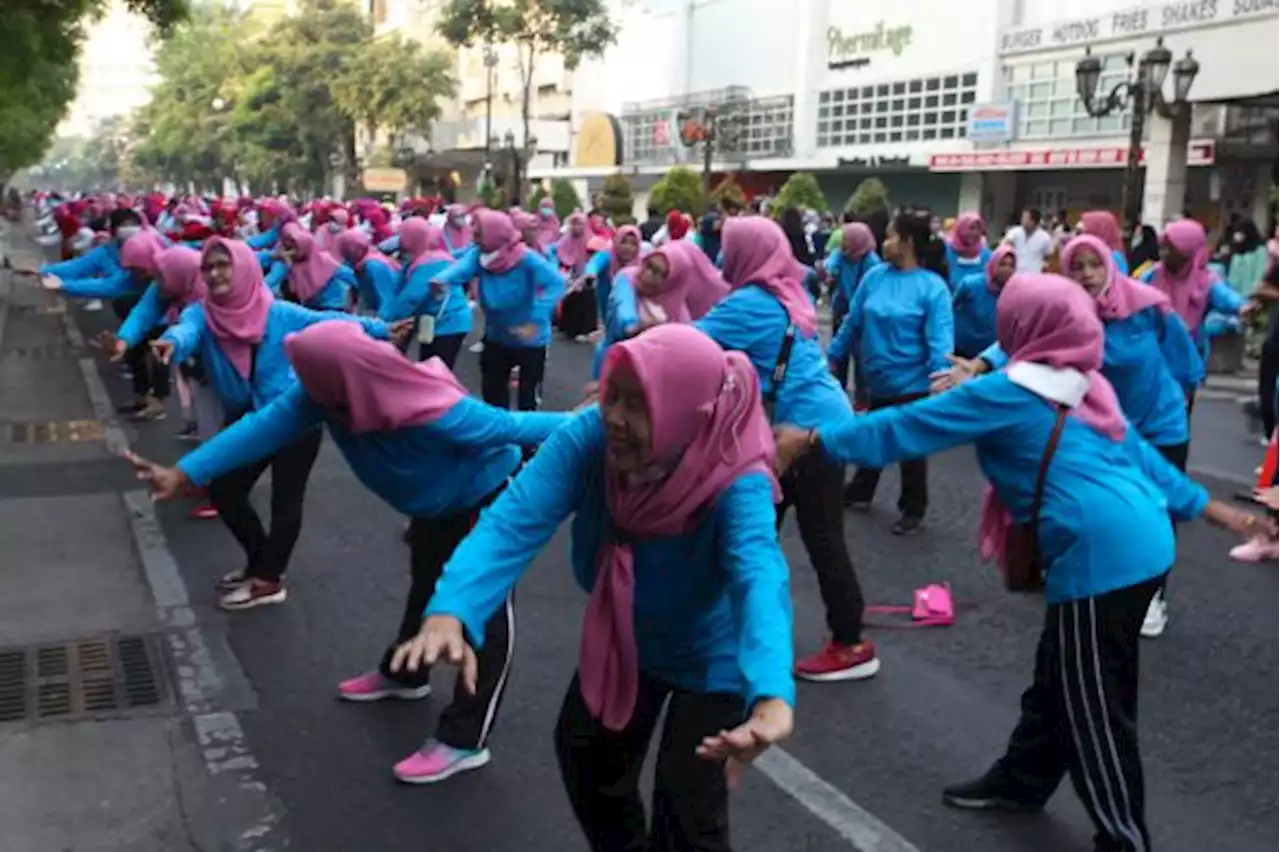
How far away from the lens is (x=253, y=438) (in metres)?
4.27

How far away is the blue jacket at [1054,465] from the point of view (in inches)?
146

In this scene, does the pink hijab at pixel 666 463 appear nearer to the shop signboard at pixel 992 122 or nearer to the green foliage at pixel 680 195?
the green foliage at pixel 680 195

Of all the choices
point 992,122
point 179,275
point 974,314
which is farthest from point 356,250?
point 992,122

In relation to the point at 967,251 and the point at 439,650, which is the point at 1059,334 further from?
the point at 967,251

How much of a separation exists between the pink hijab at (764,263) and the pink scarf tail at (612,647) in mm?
2713

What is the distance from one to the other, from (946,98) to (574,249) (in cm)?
2157

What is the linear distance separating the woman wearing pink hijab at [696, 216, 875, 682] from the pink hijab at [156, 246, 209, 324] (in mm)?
4799

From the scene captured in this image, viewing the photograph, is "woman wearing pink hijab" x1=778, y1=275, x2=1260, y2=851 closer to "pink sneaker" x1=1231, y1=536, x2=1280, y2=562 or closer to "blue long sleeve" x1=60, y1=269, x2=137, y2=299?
"pink sneaker" x1=1231, y1=536, x2=1280, y2=562

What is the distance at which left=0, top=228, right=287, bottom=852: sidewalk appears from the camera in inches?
169

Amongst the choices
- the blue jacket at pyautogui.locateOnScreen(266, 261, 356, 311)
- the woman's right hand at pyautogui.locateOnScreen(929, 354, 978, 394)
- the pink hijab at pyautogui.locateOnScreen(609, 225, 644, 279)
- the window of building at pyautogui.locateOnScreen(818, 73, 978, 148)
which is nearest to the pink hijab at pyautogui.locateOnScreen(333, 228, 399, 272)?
the blue jacket at pyautogui.locateOnScreen(266, 261, 356, 311)

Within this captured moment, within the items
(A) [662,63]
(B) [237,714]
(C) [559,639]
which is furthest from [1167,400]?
(A) [662,63]

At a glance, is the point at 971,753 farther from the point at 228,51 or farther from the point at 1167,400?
the point at 228,51

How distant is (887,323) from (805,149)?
3836 centimetres

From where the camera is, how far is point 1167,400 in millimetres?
6250
